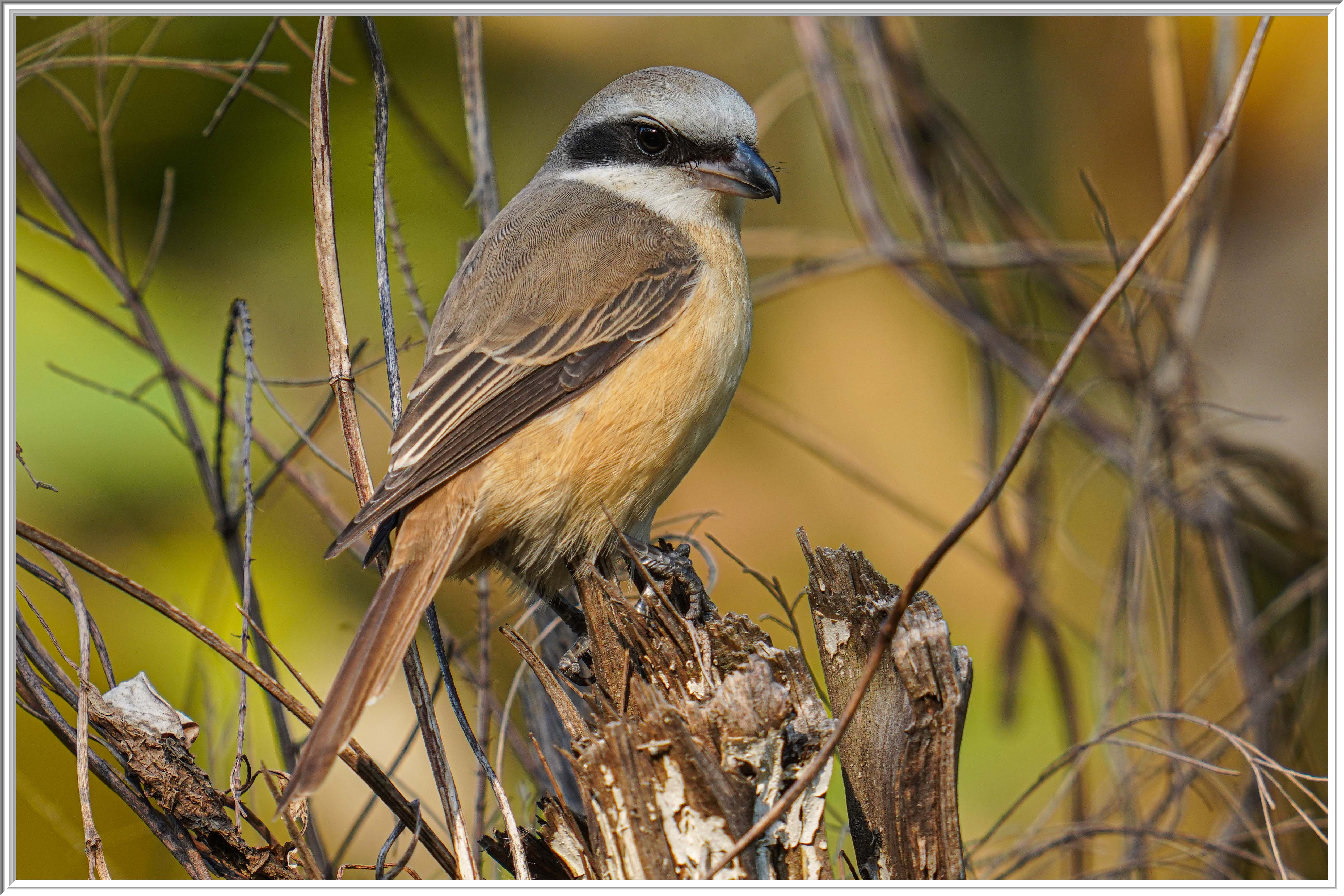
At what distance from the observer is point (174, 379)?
2.58 metres

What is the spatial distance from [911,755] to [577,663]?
86 cm

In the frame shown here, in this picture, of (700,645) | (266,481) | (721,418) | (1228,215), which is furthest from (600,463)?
(1228,215)

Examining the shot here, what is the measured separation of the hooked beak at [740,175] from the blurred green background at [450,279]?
0.80 metres

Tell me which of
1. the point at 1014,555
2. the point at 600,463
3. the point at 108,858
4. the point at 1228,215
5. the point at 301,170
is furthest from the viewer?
the point at 1228,215

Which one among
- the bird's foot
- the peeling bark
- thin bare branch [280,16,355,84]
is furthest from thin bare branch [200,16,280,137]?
the bird's foot

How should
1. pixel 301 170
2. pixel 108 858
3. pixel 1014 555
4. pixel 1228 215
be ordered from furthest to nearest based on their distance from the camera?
pixel 1228 215 < pixel 1014 555 < pixel 301 170 < pixel 108 858

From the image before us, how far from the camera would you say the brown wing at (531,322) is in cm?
237

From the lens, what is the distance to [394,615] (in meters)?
2.06

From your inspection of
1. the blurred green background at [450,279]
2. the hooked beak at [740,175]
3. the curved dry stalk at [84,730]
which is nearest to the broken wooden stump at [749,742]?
the curved dry stalk at [84,730]

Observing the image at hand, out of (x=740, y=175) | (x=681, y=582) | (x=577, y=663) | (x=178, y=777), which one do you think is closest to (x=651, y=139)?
(x=740, y=175)

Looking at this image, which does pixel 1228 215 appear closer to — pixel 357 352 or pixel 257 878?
pixel 357 352

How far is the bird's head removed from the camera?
278cm

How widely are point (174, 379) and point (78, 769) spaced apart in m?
1.12

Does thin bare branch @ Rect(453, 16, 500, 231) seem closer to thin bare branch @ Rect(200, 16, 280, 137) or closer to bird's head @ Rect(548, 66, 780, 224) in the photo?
bird's head @ Rect(548, 66, 780, 224)
